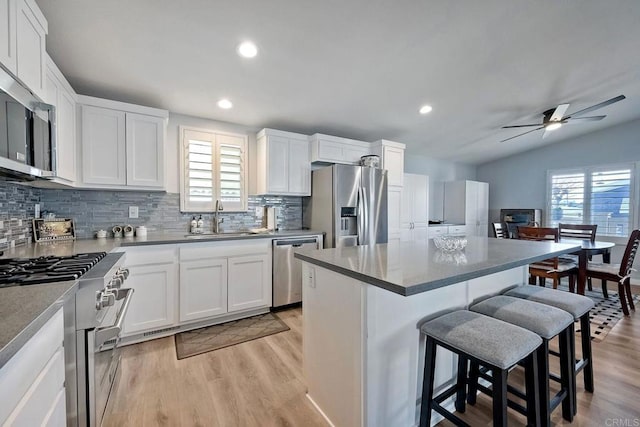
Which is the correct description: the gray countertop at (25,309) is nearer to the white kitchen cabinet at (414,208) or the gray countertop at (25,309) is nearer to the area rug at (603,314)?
the area rug at (603,314)

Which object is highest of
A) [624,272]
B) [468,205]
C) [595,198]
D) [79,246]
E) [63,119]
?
[63,119]

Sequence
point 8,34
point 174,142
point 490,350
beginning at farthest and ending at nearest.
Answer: point 174,142 < point 8,34 < point 490,350

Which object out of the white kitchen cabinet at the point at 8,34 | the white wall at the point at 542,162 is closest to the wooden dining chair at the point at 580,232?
the white wall at the point at 542,162

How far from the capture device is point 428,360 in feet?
4.22

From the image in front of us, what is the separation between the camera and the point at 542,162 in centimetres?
554

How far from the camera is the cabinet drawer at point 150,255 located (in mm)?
2250

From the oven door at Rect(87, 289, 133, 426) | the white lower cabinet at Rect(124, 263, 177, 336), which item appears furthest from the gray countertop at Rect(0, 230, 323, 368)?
the white lower cabinet at Rect(124, 263, 177, 336)

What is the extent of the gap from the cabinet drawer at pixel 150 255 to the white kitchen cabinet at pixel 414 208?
321cm

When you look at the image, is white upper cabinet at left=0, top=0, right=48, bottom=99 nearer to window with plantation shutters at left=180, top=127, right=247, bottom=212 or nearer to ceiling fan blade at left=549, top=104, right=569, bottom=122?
window with plantation shutters at left=180, top=127, right=247, bottom=212

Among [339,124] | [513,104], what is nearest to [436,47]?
[339,124]

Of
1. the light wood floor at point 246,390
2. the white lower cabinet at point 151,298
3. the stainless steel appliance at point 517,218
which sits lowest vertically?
the light wood floor at point 246,390

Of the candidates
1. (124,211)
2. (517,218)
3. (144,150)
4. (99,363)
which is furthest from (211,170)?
(517,218)

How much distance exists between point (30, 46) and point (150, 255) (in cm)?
156

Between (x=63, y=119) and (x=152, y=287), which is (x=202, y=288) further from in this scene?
(x=63, y=119)
